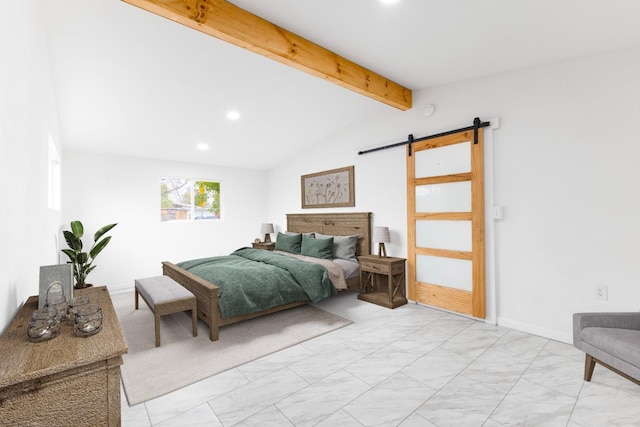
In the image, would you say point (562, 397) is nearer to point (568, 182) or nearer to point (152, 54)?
point (568, 182)

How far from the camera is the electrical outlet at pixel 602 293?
8.49 feet

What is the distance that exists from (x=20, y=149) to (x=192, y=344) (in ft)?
6.63

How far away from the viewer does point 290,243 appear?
5.21 m

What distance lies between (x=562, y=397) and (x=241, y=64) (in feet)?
12.2

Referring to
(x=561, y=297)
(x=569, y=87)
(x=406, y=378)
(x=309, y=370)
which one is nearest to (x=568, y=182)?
(x=569, y=87)

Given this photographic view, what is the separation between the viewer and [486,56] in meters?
2.84

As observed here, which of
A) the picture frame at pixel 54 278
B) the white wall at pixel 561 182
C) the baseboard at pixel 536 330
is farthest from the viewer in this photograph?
the baseboard at pixel 536 330

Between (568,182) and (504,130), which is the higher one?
(504,130)

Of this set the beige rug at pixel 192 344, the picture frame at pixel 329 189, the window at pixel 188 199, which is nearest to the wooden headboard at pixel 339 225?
the picture frame at pixel 329 189

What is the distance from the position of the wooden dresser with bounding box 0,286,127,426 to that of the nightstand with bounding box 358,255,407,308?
3101 mm

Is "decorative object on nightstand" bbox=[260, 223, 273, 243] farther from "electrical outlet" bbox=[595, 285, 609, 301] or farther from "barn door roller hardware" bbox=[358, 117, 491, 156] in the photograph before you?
"electrical outlet" bbox=[595, 285, 609, 301]

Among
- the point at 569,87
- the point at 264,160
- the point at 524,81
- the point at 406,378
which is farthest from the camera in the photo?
the point at 264,160

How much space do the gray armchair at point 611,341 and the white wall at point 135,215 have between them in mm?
5674

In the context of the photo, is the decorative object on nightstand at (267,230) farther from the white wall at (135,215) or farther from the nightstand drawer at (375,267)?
the nightstand drawer at (375,267)
